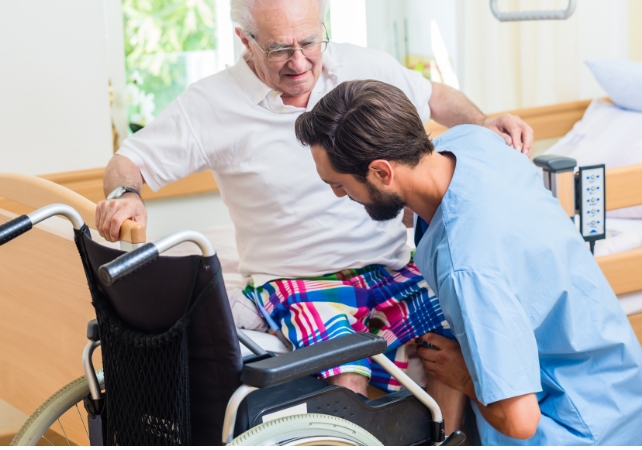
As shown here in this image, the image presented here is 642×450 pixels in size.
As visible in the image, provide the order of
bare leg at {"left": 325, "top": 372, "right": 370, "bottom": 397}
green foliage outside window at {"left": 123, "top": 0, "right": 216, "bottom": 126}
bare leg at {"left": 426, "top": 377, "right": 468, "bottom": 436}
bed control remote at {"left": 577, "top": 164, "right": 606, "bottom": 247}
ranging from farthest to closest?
1. green foliage outside window at {"left": 123, "top": 0, "right": 216, "bottom": 126}
2. bed control remote at {"left": 577, "top": 164, "right": 606, "bottom": 247}
3. bare leg at {"left": 426, "top": 377, "right": 468, "bottom": 436}
4. bare leg at {"left": 325, "top": 372, "right": 370, "bottom": 397}

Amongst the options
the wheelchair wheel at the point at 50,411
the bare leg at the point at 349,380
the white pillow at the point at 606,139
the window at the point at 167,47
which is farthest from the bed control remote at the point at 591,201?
the window at the point at 167,47

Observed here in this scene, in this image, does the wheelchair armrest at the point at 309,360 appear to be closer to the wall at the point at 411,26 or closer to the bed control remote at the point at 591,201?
the bed control remote at the point at 591,201

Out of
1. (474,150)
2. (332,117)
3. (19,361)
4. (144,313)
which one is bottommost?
(19,361)

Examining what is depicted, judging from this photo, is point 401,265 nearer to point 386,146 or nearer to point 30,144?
point 386,146

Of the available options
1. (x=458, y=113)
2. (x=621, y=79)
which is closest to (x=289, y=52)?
(x=458, y=113)

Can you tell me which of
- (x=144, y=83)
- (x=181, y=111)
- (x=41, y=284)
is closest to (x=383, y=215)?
(x=181, y=111)

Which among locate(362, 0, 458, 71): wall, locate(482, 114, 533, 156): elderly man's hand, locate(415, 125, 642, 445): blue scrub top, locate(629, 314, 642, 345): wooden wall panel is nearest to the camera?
locate(415, 125, 642, 445): blue scrub top

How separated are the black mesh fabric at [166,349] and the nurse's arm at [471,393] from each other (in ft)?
1.55

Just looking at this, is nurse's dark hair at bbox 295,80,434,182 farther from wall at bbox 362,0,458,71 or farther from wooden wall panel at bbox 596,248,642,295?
wall at bbox 362,0,458,71

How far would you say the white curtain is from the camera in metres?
3.22

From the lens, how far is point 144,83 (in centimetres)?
321

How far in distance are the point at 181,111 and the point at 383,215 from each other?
0.57m

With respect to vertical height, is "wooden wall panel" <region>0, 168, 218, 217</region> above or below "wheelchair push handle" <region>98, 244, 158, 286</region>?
below

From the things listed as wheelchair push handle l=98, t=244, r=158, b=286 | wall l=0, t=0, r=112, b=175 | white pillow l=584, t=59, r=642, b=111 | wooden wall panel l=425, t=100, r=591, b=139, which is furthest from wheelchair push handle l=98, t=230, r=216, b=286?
wooden wall panel l=425, t=100, r=591, b=139
